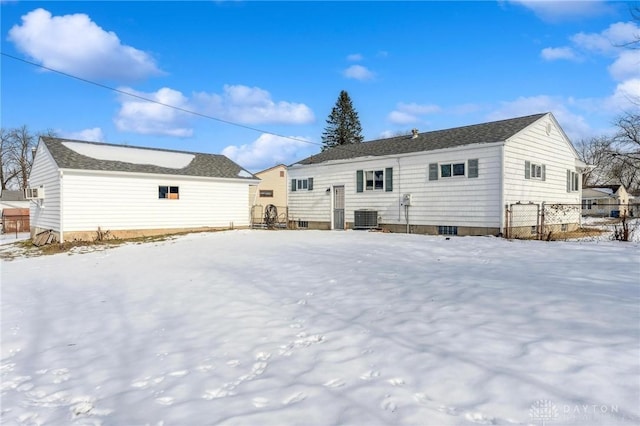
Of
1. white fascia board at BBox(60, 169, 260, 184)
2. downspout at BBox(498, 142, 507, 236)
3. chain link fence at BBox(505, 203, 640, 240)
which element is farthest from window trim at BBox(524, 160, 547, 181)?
white fascia board at BBox(60, 169, 260, 184)

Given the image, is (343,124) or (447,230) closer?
(447,230)

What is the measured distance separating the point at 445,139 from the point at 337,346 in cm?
1517

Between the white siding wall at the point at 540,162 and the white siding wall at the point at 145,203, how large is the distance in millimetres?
13973

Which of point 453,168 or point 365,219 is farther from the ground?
point 453,168

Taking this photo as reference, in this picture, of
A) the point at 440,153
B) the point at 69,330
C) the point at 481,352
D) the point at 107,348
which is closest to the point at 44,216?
the point at 69,330

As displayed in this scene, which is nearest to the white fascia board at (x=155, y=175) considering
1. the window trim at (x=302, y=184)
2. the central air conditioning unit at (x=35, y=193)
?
the window trim at (x=302, y=184)

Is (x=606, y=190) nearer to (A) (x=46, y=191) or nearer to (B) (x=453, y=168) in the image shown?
(B) (x=453, y=168)

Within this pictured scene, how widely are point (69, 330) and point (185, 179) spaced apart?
14746 mm

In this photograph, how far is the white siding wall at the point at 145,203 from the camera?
16.5m

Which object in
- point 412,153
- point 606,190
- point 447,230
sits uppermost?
point 412,153

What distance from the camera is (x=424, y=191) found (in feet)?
56.6

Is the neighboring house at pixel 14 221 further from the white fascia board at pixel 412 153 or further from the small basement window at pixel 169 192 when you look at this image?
the white fascia board at pixel 412 153

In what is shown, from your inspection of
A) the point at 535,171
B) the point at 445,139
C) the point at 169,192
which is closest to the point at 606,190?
the point at 535,171

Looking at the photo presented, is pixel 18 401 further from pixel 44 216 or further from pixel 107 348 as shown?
pixel 44 216
